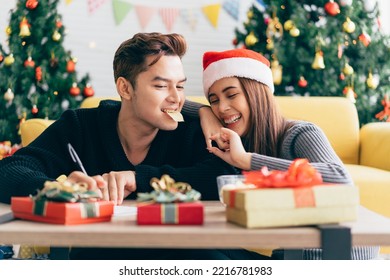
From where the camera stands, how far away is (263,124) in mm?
1827

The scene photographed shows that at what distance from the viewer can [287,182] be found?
969 millimetres

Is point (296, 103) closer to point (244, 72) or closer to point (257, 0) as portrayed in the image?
point (244, 72)

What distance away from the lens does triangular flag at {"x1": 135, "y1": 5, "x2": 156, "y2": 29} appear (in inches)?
183

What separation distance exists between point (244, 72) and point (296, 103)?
1.35 metres

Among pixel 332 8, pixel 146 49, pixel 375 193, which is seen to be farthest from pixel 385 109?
pixel 146 49

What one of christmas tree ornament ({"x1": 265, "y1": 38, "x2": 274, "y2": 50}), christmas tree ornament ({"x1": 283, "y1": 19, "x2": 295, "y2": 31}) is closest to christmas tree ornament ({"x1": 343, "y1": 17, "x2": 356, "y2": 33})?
christmas tree ornament ({"x1": 283, "y1": 19, "x2": 295, "y2": 31})

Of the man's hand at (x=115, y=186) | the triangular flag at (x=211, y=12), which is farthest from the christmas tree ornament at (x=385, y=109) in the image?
the man's hand at (x=115, y=186)

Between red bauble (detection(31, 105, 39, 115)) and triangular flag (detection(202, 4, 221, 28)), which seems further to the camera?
triangular flag (detection(202, 4, 221, 28))

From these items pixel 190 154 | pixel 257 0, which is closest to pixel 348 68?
pixel 257 0

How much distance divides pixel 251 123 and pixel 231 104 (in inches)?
3.8

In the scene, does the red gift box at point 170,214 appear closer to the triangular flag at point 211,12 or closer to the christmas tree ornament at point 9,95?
the christmas tree ornament at point 9,95

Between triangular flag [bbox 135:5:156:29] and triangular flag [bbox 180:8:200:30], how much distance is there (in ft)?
0.81

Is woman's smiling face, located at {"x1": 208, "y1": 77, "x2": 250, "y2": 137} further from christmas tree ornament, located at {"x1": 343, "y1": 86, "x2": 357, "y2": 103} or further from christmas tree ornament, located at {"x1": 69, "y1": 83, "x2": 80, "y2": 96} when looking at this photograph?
christmas tree ornament, located at {"x1": 69, "y1": 83, "x2": 80, "y2": 96}

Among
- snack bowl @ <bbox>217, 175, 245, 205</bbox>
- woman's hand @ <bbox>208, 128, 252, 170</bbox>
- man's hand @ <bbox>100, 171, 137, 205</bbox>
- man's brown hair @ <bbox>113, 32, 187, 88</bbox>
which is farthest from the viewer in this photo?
man's brown hair @ <bbox>113, 32, 187, 88</bbox>
